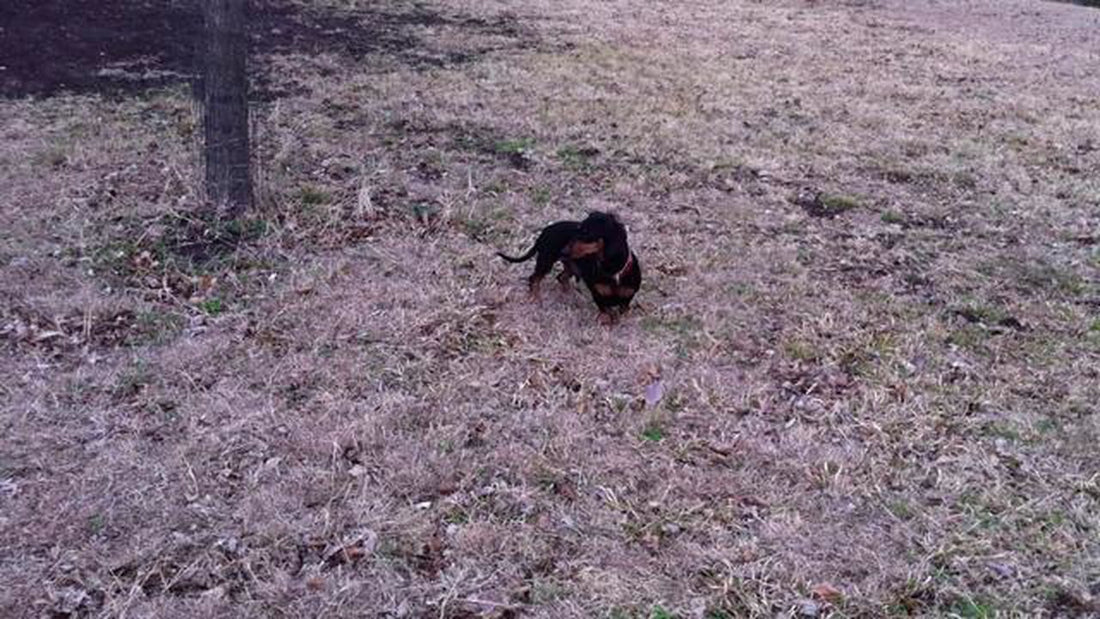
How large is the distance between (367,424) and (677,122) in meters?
4.99

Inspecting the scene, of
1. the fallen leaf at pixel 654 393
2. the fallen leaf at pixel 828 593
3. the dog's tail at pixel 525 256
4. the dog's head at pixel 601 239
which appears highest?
the dog's head at pixel 601 239

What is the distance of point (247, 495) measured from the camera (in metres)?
3.12

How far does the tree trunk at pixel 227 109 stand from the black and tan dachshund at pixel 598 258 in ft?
6.19

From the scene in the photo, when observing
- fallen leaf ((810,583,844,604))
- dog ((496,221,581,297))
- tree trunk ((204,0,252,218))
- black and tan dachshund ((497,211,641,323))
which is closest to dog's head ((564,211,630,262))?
black and tan dachshund ((497,211,641,323))

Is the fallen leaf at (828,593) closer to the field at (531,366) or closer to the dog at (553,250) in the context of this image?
the field at (531,366)

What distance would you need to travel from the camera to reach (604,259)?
4.10 m

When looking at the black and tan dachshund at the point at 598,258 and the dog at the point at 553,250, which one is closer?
the black and tan dachshund at the point at 598,258

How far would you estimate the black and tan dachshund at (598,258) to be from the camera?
4.09m

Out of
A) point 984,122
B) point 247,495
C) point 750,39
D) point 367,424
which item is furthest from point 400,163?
point 750,39

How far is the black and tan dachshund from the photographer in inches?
161

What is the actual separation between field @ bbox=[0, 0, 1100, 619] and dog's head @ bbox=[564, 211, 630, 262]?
405 millimetres

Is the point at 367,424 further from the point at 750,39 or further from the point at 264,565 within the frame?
the point at 750,39

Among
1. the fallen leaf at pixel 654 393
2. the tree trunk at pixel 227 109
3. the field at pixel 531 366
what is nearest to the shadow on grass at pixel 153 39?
the field at pixel 531 366

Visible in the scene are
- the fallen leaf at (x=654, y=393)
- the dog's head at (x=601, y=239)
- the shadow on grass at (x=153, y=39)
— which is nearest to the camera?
the fallen leaf at (x=654, y=393)
